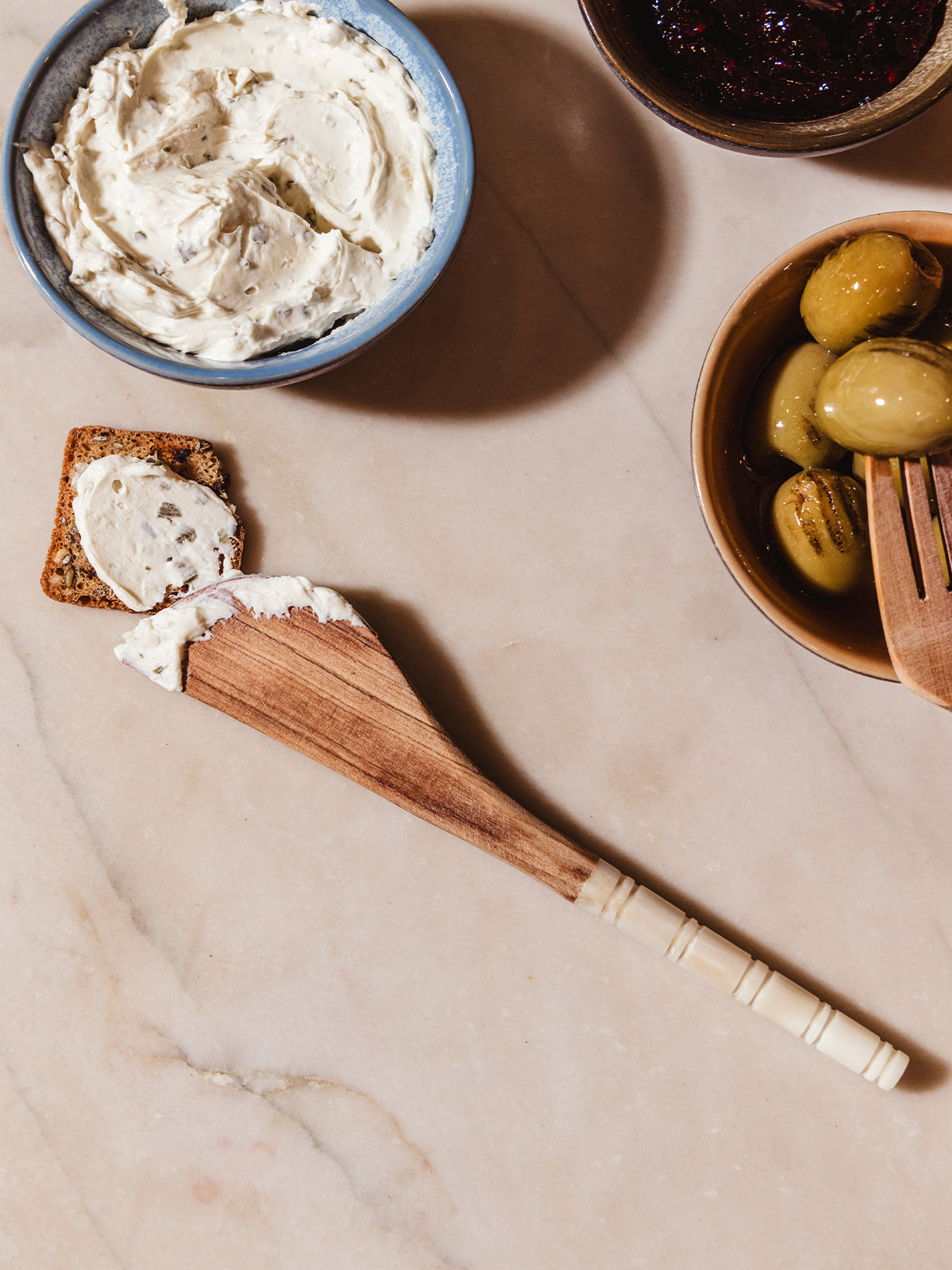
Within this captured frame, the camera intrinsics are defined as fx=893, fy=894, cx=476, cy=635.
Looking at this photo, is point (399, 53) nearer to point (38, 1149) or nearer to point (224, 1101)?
point (224, 1101)

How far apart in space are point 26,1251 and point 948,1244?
4.21 ft

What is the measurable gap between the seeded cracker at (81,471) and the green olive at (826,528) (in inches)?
28.2

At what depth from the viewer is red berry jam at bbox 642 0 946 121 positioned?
1006 mm

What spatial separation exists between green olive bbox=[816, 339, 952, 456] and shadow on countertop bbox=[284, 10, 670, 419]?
388 mm

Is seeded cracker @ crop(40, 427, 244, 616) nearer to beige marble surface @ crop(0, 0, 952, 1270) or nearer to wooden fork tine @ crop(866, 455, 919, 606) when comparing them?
beige marble surface @ crop(0, 0, 952, 1270)

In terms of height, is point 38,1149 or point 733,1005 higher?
point 733,1005

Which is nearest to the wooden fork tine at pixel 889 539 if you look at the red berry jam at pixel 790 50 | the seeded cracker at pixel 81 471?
the red berry jam at pixel 790 50

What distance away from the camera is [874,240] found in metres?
0.94

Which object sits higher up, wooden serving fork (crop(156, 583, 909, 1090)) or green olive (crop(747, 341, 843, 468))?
green olive (crop(747, 341, 843, 468))

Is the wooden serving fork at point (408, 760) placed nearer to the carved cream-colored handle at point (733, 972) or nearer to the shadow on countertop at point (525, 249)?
the carved cream-colored handle at point (733, 972)

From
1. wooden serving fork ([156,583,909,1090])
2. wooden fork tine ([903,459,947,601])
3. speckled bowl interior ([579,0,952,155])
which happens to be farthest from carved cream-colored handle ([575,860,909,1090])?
speckled bowl interior ([579,0,952,155])

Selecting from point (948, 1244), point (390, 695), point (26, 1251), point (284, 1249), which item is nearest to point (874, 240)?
point (390, 695)

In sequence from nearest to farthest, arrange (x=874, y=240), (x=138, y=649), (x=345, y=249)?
(x=874, y=240) → (x=345, y=249) → (x=138, y=649)

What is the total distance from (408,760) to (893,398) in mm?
719
